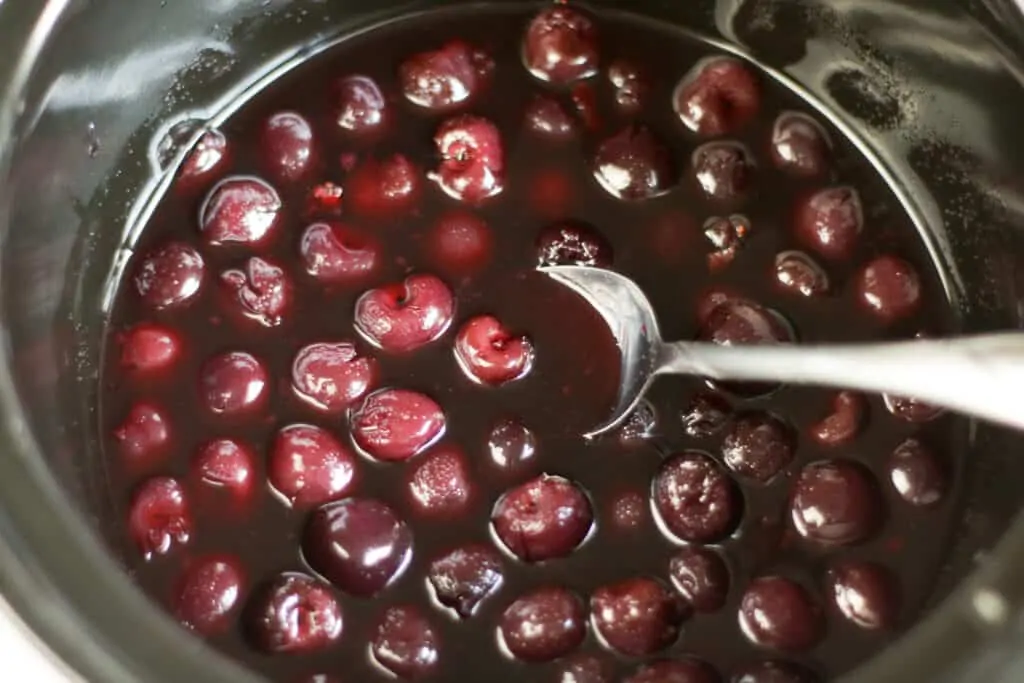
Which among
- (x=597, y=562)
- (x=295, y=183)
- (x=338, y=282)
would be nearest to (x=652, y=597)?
(x=597, y=562)

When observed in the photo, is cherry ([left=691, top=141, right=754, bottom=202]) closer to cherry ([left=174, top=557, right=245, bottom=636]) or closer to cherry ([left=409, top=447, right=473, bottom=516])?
cherry ([left=409, top=447, right=473, bottom=516])

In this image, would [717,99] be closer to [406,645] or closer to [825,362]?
[825,362]

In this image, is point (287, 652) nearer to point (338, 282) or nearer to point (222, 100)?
point (338, 282)

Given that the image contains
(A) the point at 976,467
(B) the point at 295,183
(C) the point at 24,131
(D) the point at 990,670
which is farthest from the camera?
(B) the point at 295,183

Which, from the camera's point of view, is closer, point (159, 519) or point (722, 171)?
point (159, 519)

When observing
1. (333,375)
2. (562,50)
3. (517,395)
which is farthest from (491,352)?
(562,50)
